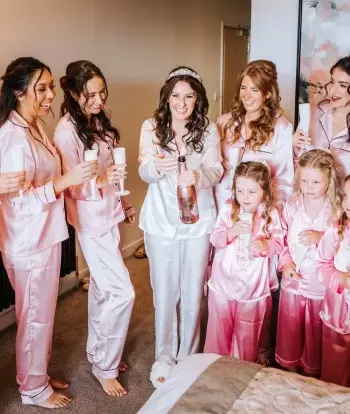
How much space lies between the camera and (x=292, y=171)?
2658mm

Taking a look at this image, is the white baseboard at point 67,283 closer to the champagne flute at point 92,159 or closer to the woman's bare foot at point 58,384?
the woman's bare foot at point 58,384

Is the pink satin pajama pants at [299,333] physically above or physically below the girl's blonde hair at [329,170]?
below

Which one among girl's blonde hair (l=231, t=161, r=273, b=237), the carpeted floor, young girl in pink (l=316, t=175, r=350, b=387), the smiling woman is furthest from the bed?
the smiling woman

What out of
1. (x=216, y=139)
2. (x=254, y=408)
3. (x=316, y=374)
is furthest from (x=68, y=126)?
(x=316, y=374)

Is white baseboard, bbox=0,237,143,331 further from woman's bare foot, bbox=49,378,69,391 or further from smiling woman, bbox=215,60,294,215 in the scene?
smiling woman, bbox=215,60,294,215

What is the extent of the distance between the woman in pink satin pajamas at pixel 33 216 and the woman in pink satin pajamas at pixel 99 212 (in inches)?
4.8

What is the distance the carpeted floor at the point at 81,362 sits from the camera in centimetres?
257

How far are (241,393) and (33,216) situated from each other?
1.22 m

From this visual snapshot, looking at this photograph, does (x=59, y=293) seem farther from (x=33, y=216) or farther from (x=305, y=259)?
(x=305, y=259)

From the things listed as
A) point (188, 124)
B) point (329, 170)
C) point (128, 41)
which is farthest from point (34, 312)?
point (128, 41)

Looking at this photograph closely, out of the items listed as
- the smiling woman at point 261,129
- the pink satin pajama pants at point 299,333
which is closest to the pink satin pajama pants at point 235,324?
the pink satin pajama pants at point 299,333

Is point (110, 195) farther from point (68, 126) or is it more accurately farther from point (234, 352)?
point (234, 352)

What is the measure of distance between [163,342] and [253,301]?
21.2 inches

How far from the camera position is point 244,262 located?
247 cm
